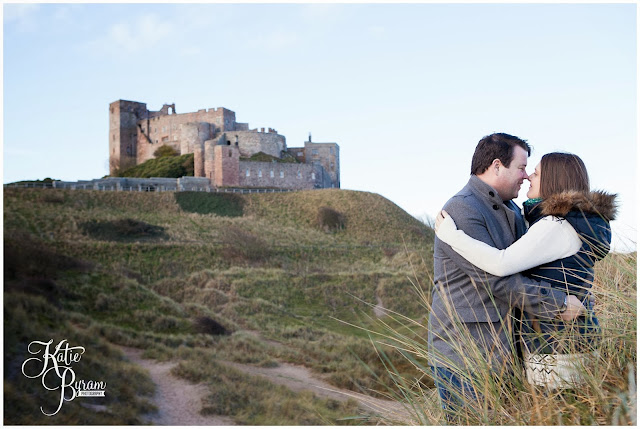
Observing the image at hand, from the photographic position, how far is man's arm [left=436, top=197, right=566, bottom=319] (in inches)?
91.7

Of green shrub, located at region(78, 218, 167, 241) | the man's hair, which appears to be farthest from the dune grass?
green shrub, located at region(78, 218, 167, 241)

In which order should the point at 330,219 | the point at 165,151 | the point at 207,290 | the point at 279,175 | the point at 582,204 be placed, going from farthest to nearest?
1. the point at 165,151
2. the point at 279,175
3. the point at 330,219
4. the point at 207,290
5. the point at 582,204

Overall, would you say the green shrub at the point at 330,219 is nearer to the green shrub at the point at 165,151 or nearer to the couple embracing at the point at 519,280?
the green shrub at the point at 165,151

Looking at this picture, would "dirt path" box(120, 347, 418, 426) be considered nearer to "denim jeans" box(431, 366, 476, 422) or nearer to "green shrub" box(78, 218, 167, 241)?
"denim jeans" box(431, 366, 476, 422)

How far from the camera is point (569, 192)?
2355 millimetres

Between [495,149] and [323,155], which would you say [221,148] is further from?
[495,149]

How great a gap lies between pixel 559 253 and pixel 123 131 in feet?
198

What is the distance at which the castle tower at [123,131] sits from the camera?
190ft

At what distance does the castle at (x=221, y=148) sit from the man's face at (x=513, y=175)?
4568cm

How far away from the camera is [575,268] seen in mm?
2438

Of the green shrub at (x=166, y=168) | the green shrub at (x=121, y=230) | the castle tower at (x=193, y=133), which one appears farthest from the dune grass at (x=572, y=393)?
the castle tower at (x=193, y=133)

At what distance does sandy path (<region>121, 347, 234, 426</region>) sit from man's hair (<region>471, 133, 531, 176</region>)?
9995 mm

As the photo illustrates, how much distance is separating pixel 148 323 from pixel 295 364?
5.10 metres

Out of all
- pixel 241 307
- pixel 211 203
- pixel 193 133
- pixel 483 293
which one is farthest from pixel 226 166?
pixel 483 293
